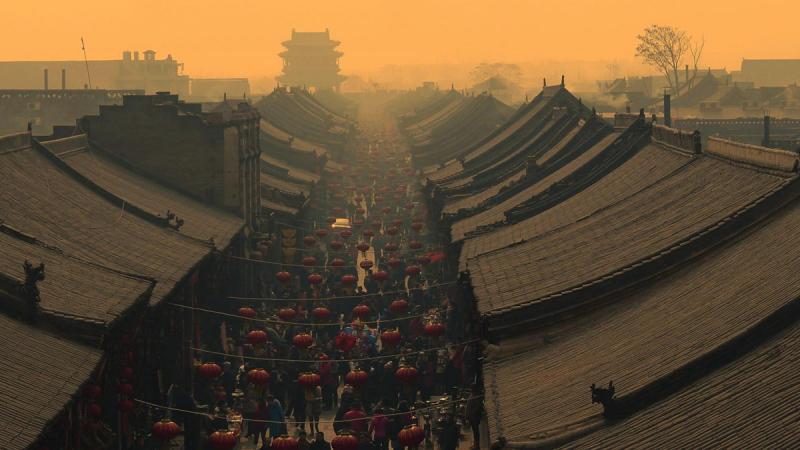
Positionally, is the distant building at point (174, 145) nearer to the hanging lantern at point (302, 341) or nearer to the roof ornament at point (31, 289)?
the hanging lantern at point (302, 341)

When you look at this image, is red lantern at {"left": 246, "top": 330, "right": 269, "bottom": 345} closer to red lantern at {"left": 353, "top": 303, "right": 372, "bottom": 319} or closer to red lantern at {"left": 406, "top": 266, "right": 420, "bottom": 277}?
red lantern at {"left": 353, "top": 303, "right": 372, "bottom": 319}

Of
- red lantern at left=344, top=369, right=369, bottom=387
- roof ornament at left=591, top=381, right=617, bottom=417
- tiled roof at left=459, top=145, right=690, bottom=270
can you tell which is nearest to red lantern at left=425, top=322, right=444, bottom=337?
tiled roof at left=459, top=145, right=690, bottom=270

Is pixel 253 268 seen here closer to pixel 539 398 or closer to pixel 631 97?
pixel 539 398

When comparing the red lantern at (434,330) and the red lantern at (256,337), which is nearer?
the red lantern at (256,337)

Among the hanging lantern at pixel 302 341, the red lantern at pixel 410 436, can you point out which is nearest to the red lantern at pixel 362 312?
the hanging lantern at pixel 302 341

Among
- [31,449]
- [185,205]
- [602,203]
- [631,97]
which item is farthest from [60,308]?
[631,97]

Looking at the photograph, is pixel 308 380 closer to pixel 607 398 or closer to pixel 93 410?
pixel 93 410
